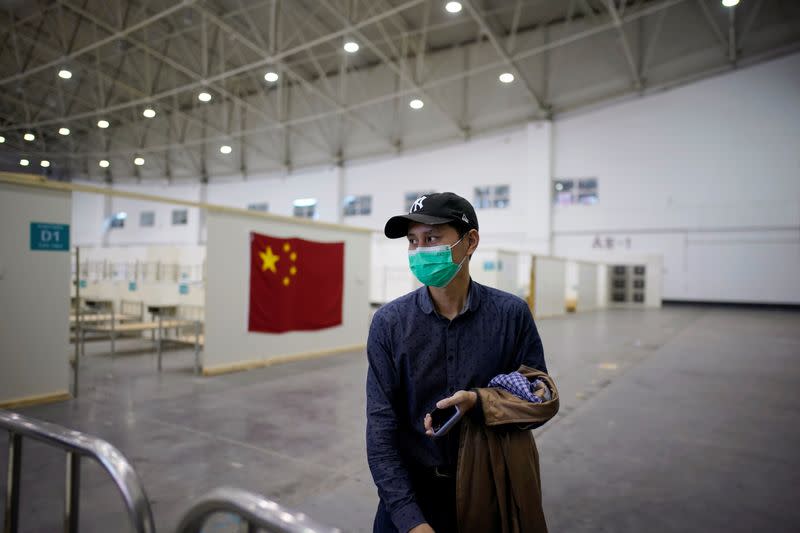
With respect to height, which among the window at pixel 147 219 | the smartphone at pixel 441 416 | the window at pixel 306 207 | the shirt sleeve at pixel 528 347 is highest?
the window at pixel 306 207

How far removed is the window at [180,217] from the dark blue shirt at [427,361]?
28.6 metres

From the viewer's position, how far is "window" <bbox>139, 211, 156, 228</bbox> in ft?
91.8

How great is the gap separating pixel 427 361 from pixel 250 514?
0.69 meters

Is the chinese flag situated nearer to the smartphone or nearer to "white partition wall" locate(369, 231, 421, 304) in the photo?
the smartphone

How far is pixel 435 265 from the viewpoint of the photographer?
5.02ft

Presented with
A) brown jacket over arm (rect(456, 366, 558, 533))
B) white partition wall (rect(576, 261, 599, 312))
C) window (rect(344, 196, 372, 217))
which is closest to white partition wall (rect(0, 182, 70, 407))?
brown jacket over arm (rect(456, 366, 558, 533))

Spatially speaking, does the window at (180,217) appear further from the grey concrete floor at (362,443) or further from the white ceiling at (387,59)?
the grey concrete floor at (362,443)

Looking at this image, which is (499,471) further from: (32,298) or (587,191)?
(587,191)

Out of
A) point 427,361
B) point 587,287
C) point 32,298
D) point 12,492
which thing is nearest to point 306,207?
point 587,287

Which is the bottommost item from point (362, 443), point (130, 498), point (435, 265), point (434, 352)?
point (362, 443)

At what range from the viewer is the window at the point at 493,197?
21.4 m

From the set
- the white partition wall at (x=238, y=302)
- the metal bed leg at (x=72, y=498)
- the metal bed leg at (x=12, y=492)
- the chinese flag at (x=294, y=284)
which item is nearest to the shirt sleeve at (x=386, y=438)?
the metal bed leg at (x=72, y=498)

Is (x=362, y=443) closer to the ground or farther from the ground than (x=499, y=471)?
closer to the ground

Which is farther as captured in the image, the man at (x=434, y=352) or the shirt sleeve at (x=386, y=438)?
the man at (x=434, y=352)
